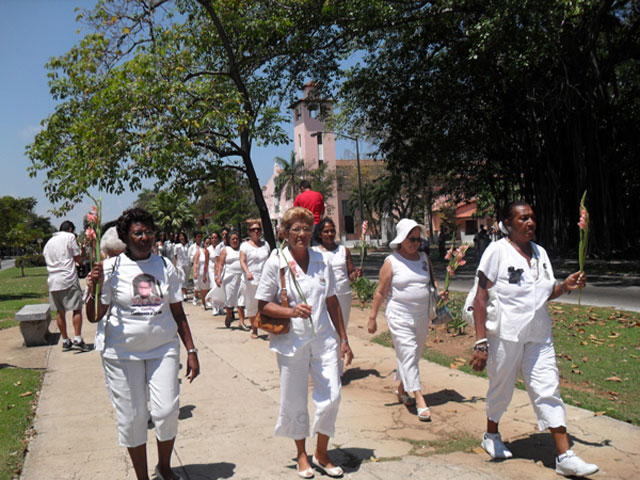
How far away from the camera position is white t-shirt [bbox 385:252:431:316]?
548cm

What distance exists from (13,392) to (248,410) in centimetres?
274

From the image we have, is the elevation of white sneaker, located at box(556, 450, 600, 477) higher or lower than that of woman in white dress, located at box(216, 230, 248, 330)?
lower

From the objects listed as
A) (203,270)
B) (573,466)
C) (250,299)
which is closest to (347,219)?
(203,270)

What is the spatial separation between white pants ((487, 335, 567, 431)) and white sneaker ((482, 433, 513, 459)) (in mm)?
118

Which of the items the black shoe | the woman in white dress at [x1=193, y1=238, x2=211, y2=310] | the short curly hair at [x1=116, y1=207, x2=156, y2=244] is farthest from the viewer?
the woman in white dress at [x1=193, y1=238, x2=211, y2=310]

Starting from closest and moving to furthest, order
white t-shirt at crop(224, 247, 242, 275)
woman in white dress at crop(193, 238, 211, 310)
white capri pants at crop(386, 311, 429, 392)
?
white capri pants at crop(386, 311, 429, 392)
white t-shirt at crop(224, 247, 242, 275)
woman in white dress at crop(193, 238, 211, 310)

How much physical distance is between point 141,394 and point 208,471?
2.74 feet

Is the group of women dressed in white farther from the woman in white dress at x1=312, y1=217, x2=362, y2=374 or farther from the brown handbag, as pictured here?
the woman in white dress at x1=312, y1=217, x2=362, y2=374

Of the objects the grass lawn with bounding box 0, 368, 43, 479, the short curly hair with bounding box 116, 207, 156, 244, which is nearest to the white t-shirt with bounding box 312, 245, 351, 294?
the short curly hair with bounding box 116, 207, 156, 244

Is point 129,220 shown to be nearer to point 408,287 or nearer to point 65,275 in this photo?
point 408,287

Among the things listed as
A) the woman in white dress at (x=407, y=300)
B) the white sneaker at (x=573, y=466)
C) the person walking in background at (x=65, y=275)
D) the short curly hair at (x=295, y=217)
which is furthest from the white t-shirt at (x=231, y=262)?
the white sneaker at (x=573, y=466)

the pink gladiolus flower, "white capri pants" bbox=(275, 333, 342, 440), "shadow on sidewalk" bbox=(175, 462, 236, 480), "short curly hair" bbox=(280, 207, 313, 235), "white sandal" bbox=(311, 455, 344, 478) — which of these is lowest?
"shadow on sidewalk" bbox=(175, 462, 236, 480)

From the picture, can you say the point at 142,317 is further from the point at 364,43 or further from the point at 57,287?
the point at 364,43

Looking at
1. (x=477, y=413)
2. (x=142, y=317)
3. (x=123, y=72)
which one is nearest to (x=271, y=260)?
(x=142, y=317)
